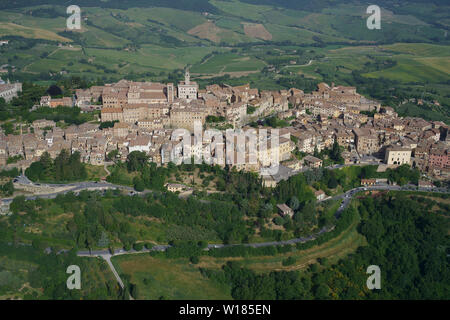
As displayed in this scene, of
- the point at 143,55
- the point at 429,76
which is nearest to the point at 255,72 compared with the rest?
the point at 143,55

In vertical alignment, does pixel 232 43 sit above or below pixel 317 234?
above

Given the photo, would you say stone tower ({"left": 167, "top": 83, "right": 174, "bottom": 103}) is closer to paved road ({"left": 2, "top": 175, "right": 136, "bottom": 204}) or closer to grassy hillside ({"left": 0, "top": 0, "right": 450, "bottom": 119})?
paved road ({"left": 2, "top": 175, "right": 136, "bottom": 204})

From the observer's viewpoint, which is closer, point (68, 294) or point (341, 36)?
point (68, 294)

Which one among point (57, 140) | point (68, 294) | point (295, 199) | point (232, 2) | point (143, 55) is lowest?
point (68, 294)

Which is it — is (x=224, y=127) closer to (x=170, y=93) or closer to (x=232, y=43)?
→ (x=170, y=93)

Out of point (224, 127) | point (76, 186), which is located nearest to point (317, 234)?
point (224, 127)

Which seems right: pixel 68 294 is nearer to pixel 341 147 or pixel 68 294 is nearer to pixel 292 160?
pixel 292 160

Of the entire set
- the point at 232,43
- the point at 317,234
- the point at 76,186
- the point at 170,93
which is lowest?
the point at 317,234

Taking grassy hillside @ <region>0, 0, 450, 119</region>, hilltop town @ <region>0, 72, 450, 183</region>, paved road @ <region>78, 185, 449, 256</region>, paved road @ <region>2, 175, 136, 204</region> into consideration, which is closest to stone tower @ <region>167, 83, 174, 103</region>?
hilltop town @ <region>0, 72, 450, 183</region>

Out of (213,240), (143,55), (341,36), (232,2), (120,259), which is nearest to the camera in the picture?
(120,259)
